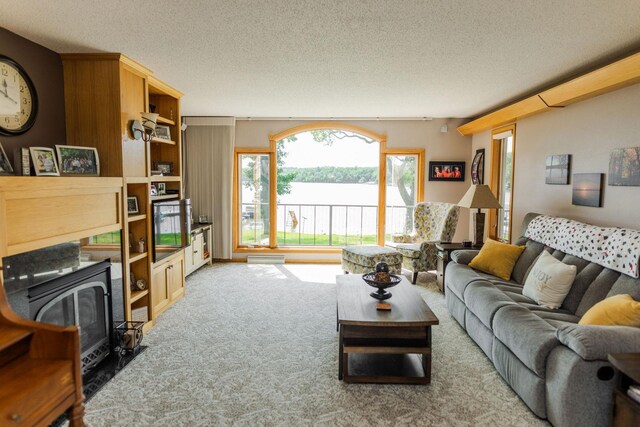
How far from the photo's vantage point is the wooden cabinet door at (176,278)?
4188mm

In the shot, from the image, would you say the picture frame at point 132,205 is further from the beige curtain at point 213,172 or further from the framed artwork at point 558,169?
the framed artwork at point 558,169

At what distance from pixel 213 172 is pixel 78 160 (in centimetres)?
336

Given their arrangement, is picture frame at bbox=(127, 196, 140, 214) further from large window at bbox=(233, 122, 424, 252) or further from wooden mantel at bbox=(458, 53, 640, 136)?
wooden mantel at bbox=(458, 53, 640, 136)

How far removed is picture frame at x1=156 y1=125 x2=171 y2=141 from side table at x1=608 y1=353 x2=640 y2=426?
4.13 m

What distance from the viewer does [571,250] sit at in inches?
125

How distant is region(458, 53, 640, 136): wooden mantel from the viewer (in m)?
2.68

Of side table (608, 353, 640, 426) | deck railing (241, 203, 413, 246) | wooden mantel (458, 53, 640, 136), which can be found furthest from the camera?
deck railing (241, 203, 413, 246)

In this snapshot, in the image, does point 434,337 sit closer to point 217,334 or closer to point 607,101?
point 217,334

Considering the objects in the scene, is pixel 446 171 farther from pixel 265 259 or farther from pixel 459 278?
pixel 265 259

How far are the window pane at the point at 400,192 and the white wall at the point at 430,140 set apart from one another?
0.23m

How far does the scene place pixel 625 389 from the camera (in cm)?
187

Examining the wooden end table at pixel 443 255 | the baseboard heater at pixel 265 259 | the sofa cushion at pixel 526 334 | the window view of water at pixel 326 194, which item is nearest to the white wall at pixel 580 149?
the wooden end table at pixel 443 255

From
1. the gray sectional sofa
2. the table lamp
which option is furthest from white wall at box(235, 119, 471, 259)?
the gray sectional sofa

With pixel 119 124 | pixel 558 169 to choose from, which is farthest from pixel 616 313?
pixel 119 124
